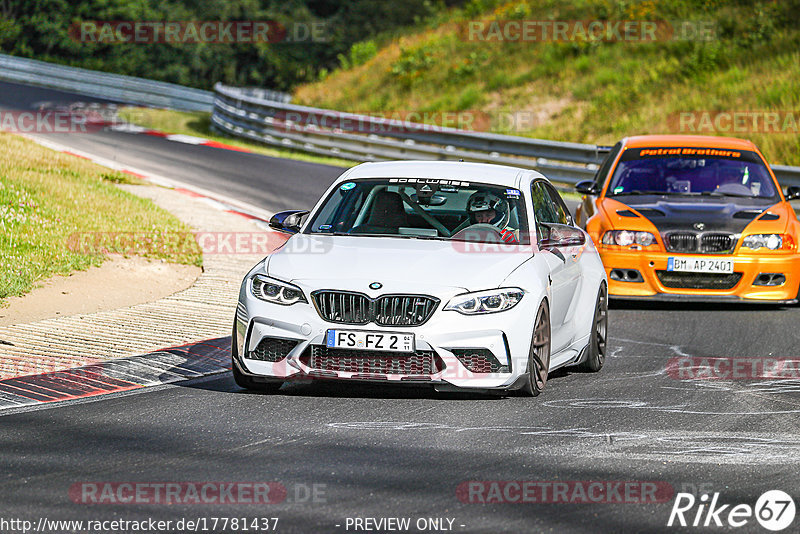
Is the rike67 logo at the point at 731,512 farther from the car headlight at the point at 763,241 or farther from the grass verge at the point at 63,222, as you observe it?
the grass verge at the point at 63,222

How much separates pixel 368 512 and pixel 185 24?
192 ft

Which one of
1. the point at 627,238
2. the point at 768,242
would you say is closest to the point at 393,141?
the point at 627,238

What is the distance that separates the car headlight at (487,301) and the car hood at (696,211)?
495cm

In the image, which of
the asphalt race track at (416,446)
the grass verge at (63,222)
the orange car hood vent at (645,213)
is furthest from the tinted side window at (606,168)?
the grass verge at (63,222)

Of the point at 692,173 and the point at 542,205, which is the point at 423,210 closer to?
the point at 542,205

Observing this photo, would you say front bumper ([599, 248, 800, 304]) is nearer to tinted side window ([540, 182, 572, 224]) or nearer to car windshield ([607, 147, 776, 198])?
car windshield ([607, 147, 776, 198])

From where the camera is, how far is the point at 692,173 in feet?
44.3


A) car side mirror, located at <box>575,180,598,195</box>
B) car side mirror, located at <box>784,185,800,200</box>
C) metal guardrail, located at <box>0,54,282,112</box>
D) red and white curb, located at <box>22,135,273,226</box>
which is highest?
car side mirror, located at <box>784,185,800,200</box>

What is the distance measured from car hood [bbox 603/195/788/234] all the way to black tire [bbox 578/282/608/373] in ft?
9.24

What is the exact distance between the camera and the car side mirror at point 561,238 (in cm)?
862

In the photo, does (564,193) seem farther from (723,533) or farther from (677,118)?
(723,533)

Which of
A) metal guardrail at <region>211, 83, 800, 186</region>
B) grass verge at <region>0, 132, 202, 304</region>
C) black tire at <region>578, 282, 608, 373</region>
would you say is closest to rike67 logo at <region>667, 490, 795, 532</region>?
black tire at <region>578, 282, 608, 373</region>

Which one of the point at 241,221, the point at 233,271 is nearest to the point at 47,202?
the point at 241,221

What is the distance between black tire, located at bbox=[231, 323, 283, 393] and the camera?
314 inches
